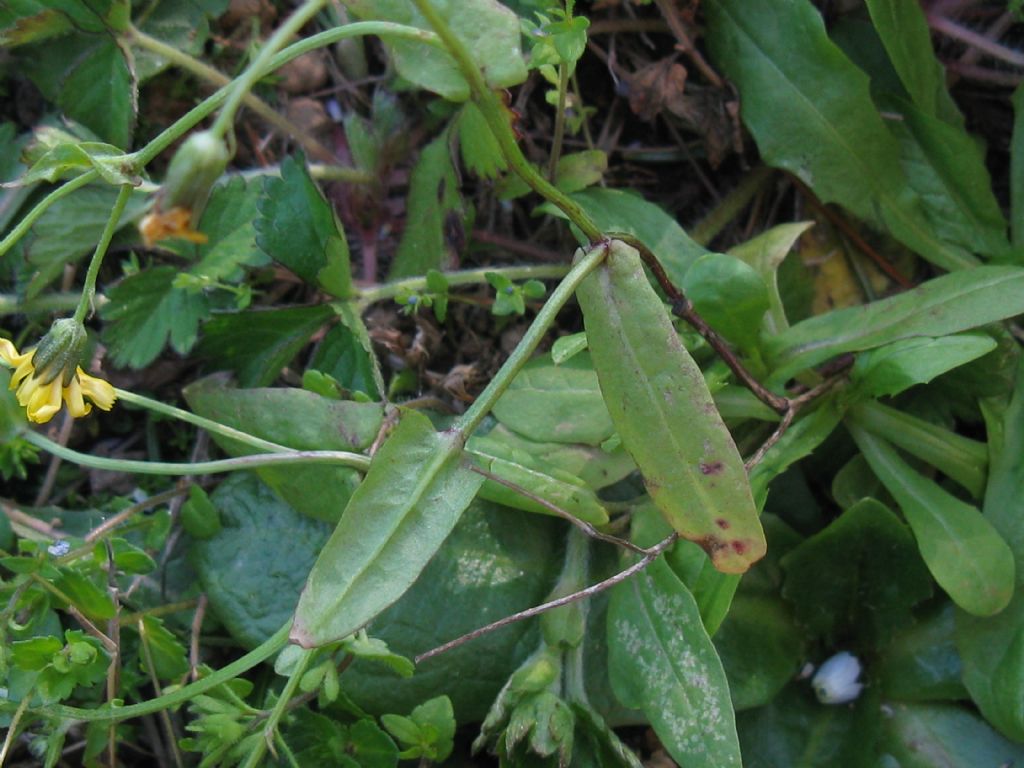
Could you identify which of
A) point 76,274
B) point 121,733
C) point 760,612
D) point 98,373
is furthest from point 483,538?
point 76,274

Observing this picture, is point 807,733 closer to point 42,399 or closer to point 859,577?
point 859,577

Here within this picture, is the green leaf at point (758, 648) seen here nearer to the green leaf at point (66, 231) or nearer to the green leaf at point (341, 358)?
the green leaf at point (341, 358)

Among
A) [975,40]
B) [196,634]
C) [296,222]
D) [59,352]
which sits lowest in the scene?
[196,634]

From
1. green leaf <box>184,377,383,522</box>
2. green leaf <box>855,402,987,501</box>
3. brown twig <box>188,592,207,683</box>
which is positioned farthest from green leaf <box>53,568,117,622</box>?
green leaf <box>855,402,987,501</box>

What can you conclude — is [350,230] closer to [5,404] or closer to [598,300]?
[5,404]

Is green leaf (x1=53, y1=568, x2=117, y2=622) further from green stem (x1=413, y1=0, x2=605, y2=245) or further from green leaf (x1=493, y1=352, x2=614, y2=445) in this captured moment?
green stem (x1=413, y1=0, x2=605, y2=245)

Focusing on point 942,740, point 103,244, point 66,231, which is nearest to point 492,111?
point 103,244
